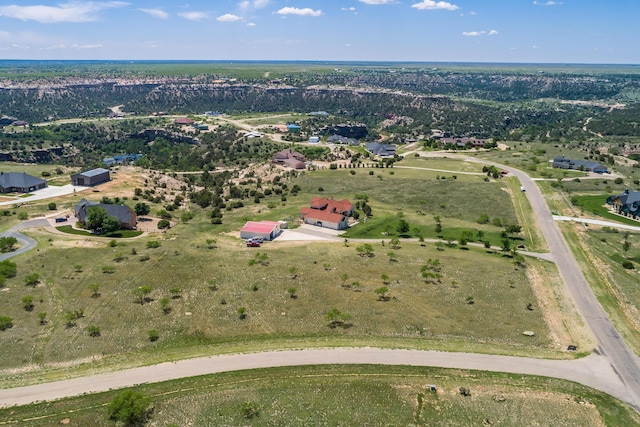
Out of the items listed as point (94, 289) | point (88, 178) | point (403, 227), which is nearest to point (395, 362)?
point (94, 289)

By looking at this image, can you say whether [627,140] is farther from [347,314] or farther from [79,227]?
[79,227]

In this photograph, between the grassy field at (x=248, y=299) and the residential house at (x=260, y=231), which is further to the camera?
the residential house at (x=260, y=231)

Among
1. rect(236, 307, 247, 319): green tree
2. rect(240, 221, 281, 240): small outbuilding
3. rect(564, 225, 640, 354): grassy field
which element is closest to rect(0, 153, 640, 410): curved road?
rect(564, 225, 640, 354): grassy field

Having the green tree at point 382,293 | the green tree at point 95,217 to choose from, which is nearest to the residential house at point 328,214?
the green tree at point 382,293

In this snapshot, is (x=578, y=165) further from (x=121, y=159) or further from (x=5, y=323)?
(x=121, y=159)

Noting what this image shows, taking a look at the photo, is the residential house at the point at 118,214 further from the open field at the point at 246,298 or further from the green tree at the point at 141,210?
the open field at the point at 246,298

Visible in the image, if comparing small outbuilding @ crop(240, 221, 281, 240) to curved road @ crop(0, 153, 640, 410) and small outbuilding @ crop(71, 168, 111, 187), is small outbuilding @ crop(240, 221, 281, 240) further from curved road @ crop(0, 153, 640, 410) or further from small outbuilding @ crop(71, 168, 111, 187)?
small outbuilding @ crop(71, 168, 111, 187)

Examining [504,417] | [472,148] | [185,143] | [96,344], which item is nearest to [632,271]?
[504,417]
